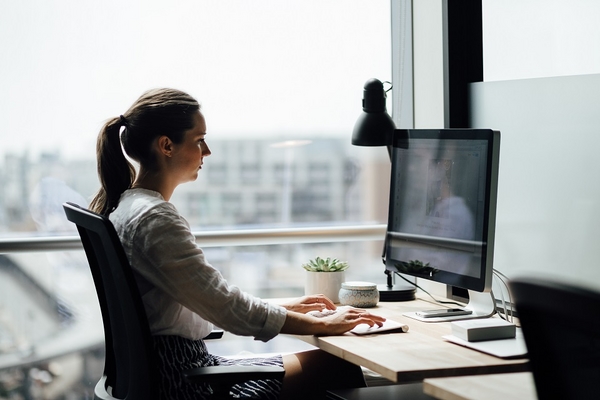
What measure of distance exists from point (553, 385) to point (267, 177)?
218 centimetres

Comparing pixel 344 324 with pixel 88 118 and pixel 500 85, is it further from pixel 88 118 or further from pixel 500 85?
pixel 88 118

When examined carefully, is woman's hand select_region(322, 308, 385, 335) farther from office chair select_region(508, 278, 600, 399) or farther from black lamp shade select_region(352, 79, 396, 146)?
office chair select_region(508, 278, 600, 399)

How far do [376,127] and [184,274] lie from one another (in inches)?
40.8

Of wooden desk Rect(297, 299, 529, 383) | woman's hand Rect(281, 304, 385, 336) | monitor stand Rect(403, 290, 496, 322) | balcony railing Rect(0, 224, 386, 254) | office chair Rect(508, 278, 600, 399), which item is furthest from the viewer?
balcony railing Rect(0, 224, 386, 254)

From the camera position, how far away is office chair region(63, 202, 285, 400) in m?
1.70

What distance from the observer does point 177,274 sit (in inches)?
73.5

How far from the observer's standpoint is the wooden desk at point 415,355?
167cm

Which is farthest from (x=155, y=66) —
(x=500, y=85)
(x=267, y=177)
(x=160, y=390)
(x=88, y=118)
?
(x=160, y=390)

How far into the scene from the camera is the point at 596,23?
2266 millimetres

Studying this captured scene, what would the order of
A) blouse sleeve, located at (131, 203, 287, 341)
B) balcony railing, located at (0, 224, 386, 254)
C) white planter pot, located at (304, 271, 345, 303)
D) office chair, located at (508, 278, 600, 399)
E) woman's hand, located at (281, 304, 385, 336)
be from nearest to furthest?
office chair, located at (508, 278, 600, 399)
blouse sleeve, located at (131, 203, 287, 341)
woman's hand, located at (281, 304, 385, 336)
white planter pot, located at (304, 271, 345, 303)
balcony railing, located at (0, 224, 386, 254)

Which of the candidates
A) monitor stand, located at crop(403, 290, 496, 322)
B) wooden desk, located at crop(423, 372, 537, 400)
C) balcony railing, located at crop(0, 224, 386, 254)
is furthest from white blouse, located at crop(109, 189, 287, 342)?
balcony railing, located at crop(0, 224, 386, 254)

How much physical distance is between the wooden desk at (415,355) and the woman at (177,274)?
3.6 inches

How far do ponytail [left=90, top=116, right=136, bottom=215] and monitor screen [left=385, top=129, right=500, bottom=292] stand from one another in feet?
2.81

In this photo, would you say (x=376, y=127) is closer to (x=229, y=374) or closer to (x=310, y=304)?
(x=310, y=304)
